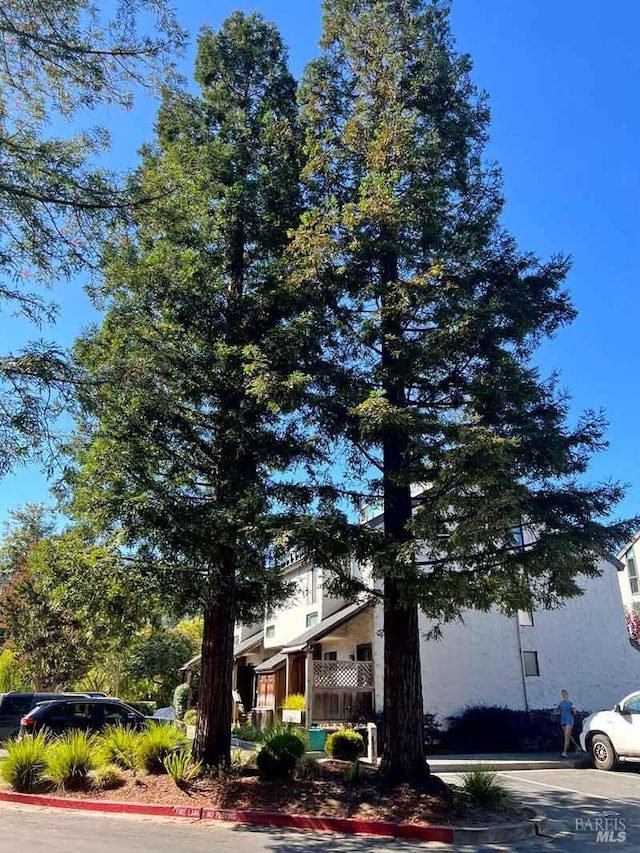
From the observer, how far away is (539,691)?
2167 cm

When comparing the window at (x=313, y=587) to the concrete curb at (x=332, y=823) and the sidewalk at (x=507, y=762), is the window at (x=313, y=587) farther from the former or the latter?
the concrete curb at (x=332, y=823)

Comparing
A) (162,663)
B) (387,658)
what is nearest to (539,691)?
(387,658)

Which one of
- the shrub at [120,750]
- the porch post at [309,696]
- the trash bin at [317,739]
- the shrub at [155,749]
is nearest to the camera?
the shrub at [155,749]

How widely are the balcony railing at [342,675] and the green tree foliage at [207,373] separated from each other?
24.5ft

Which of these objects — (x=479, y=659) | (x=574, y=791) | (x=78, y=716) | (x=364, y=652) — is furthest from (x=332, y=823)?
(x=479, y=659)

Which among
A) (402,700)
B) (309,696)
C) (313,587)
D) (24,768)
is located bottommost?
(24,768)

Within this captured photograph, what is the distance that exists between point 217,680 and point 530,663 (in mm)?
14501

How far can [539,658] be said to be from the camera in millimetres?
22078

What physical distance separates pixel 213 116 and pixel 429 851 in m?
14.1

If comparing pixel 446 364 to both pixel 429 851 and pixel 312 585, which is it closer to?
pixel 429 851

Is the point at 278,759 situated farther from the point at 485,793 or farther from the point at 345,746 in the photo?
the point at 485,793

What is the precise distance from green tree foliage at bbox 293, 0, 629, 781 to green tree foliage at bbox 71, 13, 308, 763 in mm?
1080

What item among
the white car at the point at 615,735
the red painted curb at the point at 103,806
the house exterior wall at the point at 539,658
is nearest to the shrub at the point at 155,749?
the red painted curb at the point at 103,806

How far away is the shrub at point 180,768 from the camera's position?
1025cm
